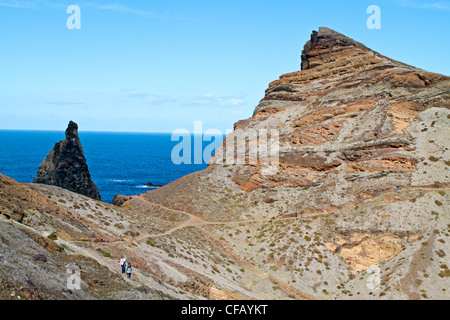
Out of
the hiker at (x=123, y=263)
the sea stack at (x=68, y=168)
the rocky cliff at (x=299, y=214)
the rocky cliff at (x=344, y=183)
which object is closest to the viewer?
the hiker at (x=123, y=263)

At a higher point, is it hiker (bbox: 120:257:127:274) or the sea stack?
the sea stack

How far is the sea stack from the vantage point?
8912 centimetres

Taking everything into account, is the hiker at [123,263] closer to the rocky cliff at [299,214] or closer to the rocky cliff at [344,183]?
the rocky cliff at [299,214]

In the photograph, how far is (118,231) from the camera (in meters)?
45.7

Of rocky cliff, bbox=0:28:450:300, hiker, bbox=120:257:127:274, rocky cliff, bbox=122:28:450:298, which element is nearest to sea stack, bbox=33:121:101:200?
rocky cliff, bbox=0:28:450:300

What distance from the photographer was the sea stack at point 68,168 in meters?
89.1

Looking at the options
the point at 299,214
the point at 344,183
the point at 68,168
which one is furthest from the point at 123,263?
the point at 68,168

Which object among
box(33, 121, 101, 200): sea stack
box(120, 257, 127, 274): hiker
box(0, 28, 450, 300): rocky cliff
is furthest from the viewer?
box(33, 121, 101, 200): sea stack

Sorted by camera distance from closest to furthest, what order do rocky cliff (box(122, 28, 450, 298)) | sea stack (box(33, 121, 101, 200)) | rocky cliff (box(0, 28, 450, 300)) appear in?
rocky cliff (box(0, 28, 450, 300)), rocky cliff (box(122, 28, 450, 298)), sea stack (box(33, 121, 101, 200))

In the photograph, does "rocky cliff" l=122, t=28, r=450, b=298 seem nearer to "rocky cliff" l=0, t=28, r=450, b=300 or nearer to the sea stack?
"rocky cliff" l=0, t=28, r=450, b=300

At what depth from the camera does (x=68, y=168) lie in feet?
293

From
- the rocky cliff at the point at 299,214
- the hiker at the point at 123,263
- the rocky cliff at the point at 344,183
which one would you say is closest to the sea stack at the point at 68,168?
the rocky cliff at the point at 299,214

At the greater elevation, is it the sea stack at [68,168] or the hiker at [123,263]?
the sea stack at [68,168]

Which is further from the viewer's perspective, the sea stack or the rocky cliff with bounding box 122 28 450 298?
the sea stack
